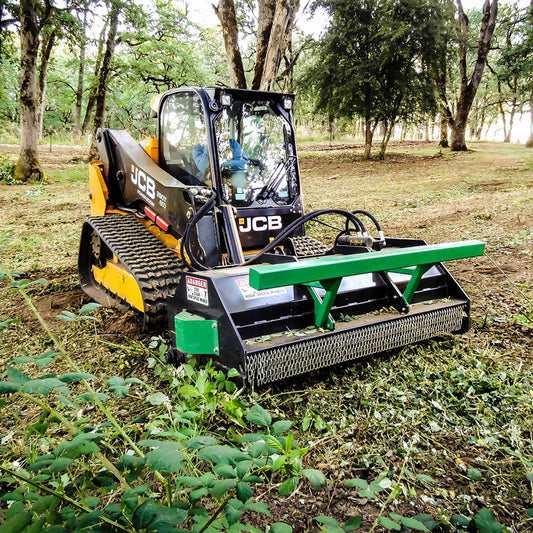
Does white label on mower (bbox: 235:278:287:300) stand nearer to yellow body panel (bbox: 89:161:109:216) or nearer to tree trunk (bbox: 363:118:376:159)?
yellow body panel (bbox: 89:161:109:216)

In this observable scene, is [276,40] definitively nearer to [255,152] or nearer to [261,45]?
[261,45]

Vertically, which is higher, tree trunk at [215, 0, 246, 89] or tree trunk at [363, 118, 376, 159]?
tree trunk at [215, 0, 246, 89]

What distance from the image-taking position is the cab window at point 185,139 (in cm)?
397

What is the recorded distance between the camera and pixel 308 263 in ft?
8.35

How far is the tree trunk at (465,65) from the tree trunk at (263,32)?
12.0 m

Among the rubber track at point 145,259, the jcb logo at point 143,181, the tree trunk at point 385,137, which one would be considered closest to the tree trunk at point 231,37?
the jcb logo at point 143,181

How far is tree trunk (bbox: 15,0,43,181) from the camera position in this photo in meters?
11.6

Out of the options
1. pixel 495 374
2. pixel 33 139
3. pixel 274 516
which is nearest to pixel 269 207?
pixel 495 374

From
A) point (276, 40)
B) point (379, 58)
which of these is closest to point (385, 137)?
point (379, 58)

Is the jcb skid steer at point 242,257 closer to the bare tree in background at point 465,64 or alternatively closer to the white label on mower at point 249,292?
the white label on mower at point 249,292

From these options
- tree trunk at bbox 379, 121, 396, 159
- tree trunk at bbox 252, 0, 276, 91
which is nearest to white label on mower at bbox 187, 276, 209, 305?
tree trunk at bbox 252, 0, 276, 91

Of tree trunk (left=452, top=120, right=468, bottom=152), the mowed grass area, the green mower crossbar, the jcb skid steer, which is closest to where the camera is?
the mowed grass area

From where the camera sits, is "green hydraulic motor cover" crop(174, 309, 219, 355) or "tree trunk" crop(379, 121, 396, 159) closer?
"green hydraulic motor cover" crop(174, 309, 219, 355)

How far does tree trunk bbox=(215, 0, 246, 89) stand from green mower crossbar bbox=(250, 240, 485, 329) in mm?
7050
